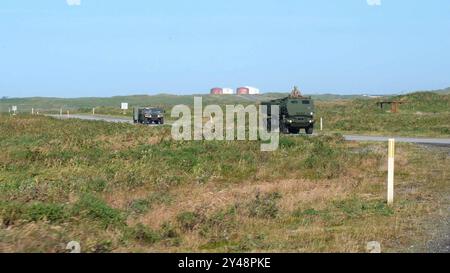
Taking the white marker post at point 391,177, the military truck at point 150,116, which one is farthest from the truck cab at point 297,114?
the white marker post at point 391,177

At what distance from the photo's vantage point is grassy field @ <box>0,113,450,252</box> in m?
8.38

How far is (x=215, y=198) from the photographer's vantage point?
12461 millimetres

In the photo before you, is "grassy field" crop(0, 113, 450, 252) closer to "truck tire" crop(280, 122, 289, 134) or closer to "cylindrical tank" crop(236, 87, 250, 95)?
"truck tire" crop(280, 122, 289, 134)

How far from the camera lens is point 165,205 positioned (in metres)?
11.7

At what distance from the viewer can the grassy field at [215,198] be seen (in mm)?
8383

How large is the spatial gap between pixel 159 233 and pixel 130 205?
9.41ft

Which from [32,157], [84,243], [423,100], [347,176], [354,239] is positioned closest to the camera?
[84,243]

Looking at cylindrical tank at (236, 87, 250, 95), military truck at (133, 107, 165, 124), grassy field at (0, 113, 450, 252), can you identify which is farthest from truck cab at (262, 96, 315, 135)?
cylindrical tank at (236, 87, 250, 95)

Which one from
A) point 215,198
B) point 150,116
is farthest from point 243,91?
point 215,198

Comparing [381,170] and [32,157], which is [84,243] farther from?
[32,157]

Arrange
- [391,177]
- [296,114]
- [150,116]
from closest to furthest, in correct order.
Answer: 1. [391,177]
2. [296,114]
3. [150,116]

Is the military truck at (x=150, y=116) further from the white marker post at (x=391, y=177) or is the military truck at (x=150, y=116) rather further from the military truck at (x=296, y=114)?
the white marker post at (x=391, y=177)

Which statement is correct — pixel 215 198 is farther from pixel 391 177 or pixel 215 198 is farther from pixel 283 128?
pixel 283 128
